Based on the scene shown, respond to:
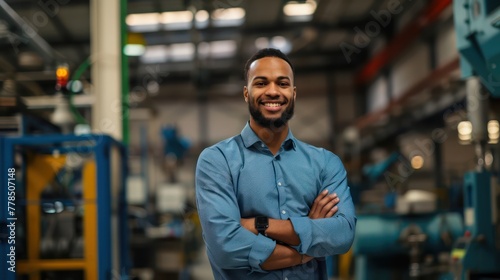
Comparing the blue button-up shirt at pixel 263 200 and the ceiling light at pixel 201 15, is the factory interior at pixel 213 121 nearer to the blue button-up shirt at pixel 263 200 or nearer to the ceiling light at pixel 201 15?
the ceiling light at pixel 201 15

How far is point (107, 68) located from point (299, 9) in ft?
24.8

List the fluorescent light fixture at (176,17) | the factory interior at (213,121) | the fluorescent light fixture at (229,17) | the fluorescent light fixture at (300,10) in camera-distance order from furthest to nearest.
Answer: the fluorescent light fixture at (229,17) < the fluorescent light fixture at (176,17) < the fluorescent light fixture at (300,10) < the factory interior at (213,121)

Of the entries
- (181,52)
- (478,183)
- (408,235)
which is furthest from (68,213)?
(181,52)

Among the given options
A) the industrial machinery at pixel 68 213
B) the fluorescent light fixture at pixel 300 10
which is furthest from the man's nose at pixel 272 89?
the fluorescent light fixture at pixel 300 10

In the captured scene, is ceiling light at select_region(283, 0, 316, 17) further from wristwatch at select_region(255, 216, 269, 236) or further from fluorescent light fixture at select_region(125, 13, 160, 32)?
wristwatch at select_region(255, 216, 269, 236)

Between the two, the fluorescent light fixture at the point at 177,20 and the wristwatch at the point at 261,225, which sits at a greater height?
the fluorescent light fixture at the point at 177,20

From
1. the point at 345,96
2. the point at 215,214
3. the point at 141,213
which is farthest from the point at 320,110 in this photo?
the point at 215,214

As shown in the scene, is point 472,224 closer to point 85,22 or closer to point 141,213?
point 141,213

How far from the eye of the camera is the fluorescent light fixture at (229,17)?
11859mm

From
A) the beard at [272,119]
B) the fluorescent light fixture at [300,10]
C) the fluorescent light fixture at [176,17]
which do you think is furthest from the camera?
the fluorescent light fixture at [176,17]

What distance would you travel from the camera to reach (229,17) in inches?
487

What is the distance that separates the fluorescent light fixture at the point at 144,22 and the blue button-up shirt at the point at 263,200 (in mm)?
9921

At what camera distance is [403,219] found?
5281 mm

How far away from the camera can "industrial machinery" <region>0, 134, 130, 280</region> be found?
3.98 m
